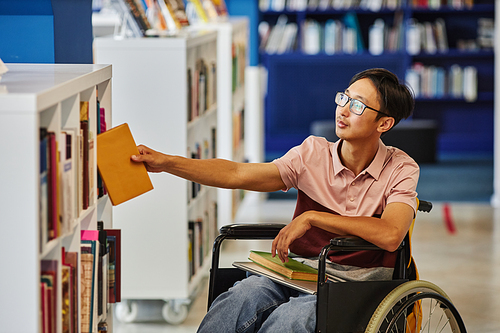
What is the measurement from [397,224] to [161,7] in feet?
7.62

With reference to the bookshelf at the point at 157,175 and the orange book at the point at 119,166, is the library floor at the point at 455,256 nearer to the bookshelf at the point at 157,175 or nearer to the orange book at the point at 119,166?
the bookshelf at the point at 157,175

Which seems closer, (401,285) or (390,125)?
(401,285)

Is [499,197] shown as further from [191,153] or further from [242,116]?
[191,153]

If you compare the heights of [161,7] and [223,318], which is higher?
[161,7]

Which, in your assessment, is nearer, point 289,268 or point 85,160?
point 85,160

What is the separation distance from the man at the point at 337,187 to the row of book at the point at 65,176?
249mm

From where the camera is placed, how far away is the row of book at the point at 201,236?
3426 mm

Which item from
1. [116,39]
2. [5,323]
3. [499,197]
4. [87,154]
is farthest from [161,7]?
[499,197]

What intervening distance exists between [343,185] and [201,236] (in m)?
1.63

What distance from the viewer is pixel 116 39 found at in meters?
3.11

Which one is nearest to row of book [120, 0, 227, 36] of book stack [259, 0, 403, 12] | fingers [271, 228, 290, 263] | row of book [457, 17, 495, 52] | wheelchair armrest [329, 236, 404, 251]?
fingers [271, 228, 290, 263]

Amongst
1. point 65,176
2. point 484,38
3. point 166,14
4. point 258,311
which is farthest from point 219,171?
point 484,38

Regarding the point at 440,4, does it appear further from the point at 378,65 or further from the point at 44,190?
the point at 44,190

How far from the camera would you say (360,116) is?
7.01 feet
